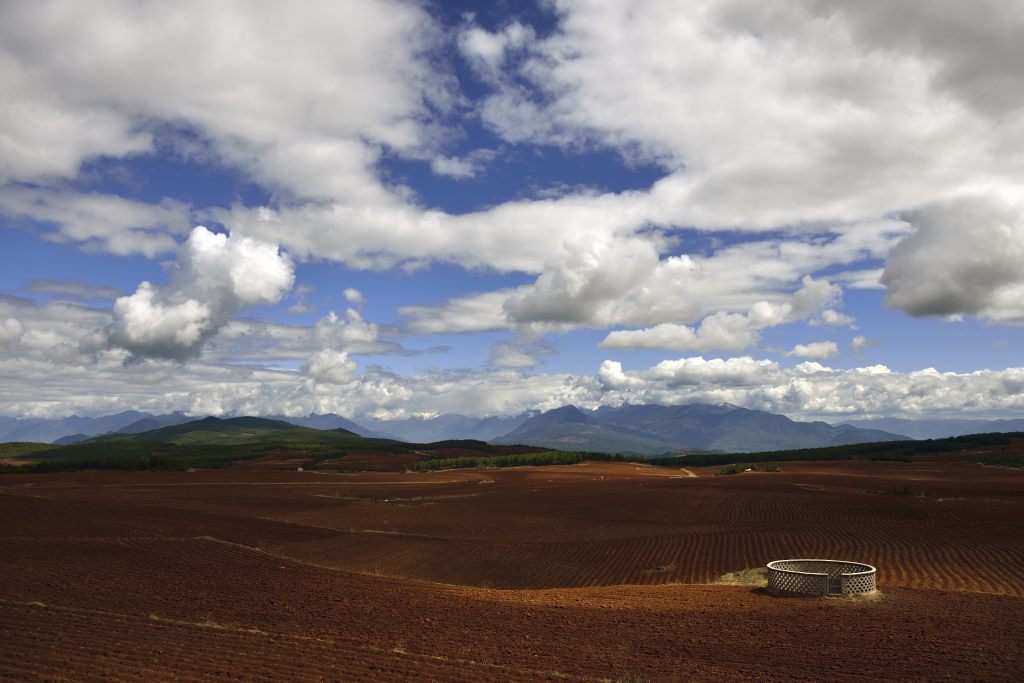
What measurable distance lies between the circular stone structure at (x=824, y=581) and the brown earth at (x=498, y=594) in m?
1.27

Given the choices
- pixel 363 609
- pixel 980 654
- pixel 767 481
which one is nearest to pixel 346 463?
pixel 767 481

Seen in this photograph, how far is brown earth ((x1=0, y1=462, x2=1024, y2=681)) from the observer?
1705cm

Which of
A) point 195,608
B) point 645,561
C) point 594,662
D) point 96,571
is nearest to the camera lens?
point 594,662

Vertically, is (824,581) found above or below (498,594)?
above

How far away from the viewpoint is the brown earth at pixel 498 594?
17.0 metres

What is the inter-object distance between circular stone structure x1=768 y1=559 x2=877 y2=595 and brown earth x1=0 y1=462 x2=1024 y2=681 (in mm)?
1271

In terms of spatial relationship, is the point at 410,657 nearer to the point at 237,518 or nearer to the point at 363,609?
the point at 363,609

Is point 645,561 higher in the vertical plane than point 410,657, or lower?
lower

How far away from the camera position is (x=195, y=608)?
23.0 m

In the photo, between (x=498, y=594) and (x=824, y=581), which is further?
(x=498, y=594)

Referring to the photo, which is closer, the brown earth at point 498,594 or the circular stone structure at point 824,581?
the brown earth at point 498,594

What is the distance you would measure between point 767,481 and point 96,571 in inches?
3460

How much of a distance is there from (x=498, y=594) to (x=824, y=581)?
1439cm

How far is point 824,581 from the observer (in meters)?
27.9
